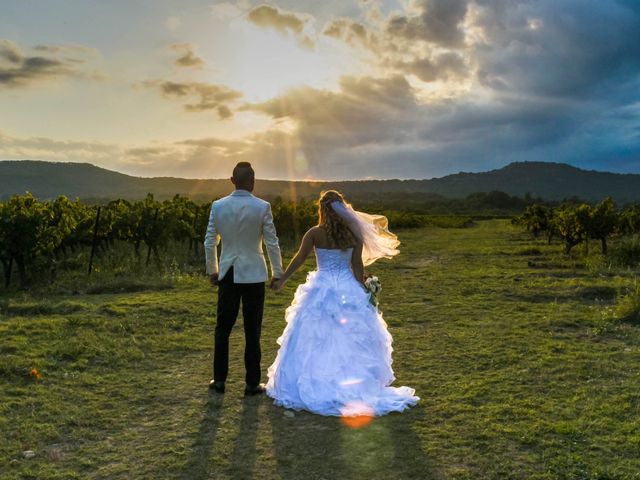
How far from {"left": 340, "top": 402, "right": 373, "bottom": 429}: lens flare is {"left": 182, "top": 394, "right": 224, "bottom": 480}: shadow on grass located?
1.25 metres

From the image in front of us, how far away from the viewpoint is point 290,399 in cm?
567

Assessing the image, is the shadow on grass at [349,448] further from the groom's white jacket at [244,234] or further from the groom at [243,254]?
the groom's white jacket at [244,234]

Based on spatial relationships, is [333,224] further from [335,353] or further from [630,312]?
[630,312]

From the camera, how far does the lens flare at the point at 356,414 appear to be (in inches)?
205

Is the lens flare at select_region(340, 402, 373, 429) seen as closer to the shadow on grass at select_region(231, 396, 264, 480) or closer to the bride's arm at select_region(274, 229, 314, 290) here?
the shadow on grass at select_region(231, 396, 264, 480)

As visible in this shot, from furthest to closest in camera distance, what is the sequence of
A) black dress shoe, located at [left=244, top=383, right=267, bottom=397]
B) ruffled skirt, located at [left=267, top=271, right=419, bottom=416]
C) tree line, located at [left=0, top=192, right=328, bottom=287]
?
tree line, located at [left=0, top=192, right=328, bottom=287] → black dress shoe, located at [left=244, top=383, right=267, bottom=397] → ruffled skirt, located at [left=267, top=271, right=419, bottom=416]

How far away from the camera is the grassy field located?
439cm

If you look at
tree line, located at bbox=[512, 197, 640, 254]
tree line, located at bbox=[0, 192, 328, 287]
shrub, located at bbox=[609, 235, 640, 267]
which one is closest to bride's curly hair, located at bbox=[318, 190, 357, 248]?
tree line, located at bbox=[0, 192, 328, 287]

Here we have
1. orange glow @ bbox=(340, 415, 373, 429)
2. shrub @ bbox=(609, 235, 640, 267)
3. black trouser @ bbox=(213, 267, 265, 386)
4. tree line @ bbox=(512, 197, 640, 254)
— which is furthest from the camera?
tree line @ bbox=(512, 197, 640, 254)

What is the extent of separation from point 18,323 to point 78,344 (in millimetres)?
2288

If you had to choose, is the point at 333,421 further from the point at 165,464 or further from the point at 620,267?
the point at 620,267

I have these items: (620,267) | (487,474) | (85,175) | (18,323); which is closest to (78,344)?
(18,323)

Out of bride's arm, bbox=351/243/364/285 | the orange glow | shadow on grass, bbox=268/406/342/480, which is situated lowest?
shadow on grass, bbox=268/406/342/480

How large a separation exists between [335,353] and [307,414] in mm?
709
